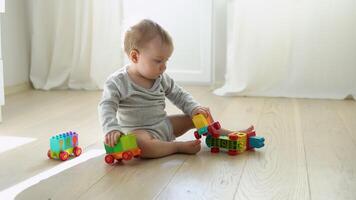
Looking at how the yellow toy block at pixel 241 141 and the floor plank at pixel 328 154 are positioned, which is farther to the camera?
the yellow toy block at pixel 241 141

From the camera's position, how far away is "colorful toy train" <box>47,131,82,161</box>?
4.33 ft

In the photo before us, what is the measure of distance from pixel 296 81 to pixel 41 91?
1.36m

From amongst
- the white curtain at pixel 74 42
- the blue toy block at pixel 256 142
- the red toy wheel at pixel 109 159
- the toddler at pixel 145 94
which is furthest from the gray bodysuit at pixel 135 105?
the white curtain at pixel 74 42

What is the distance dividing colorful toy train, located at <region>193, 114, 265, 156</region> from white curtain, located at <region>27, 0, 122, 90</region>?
1.39m

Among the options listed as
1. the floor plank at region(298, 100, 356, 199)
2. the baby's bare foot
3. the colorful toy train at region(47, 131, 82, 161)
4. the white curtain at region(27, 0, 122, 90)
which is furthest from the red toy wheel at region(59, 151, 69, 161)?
the white curtain at region(27, 0, 122, 90)

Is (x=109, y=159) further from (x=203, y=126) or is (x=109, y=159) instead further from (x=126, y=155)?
(x=203, y=126)

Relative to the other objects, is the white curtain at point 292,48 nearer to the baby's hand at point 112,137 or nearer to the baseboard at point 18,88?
the baseboard at point 18,88

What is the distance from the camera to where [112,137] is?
125 centimetres

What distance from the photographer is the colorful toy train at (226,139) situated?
1.38 meters

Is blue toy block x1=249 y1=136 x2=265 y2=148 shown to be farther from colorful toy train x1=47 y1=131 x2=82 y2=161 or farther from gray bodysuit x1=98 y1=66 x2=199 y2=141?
colorful toy train x1=47 y1=131 x2=82 y2=161

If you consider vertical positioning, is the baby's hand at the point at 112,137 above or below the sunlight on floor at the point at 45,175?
above

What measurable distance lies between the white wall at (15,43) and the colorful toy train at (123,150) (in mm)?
1501

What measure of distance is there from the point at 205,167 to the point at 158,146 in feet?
0.50

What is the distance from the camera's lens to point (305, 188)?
1095mm
